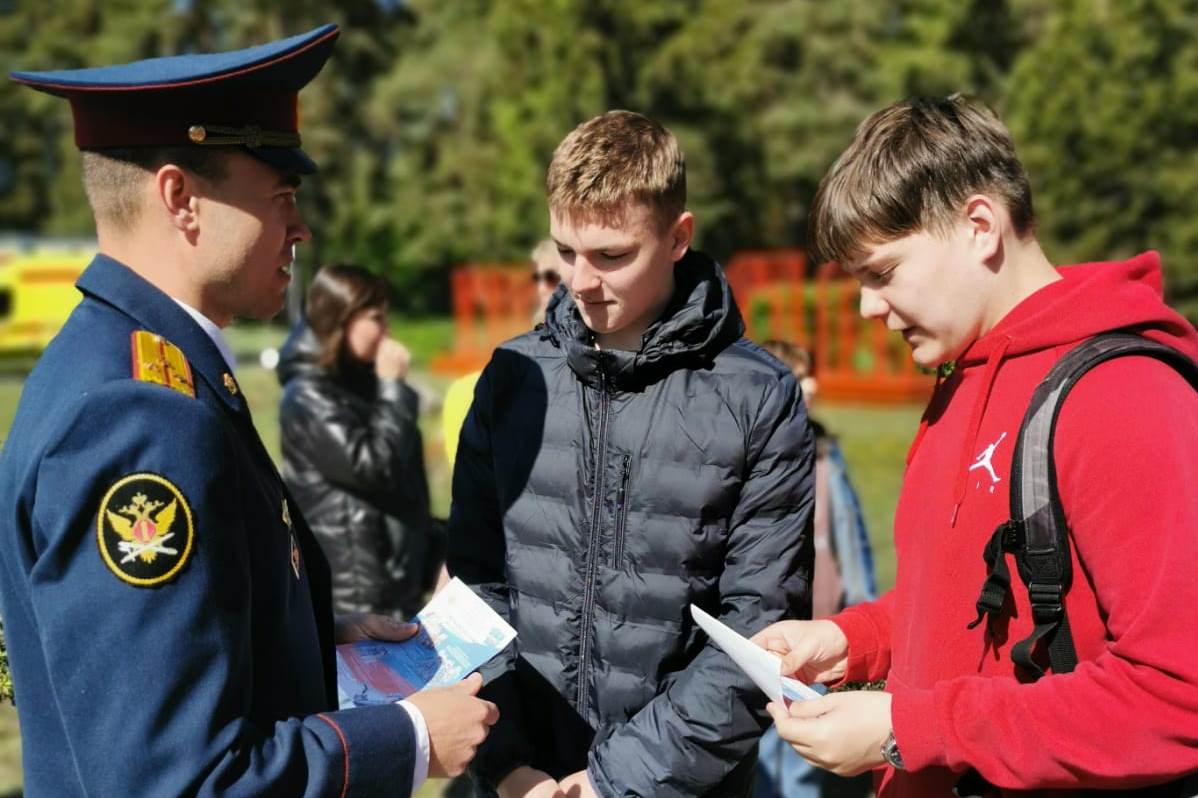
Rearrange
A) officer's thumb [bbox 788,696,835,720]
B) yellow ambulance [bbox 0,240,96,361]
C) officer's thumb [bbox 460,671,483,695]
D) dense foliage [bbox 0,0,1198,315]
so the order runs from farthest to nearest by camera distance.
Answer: yellow ambulance [bbox 0,240,96,361] → dense foliage [bbox 0,0,1198,315] → officer's thumb [bbox 460,671,483,695] → officer's thumb [bbox 788,696,835,720]

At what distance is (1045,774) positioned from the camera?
1700 millimetres

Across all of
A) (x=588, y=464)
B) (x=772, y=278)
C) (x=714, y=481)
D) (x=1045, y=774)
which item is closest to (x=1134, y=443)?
(x=1045, y=774)

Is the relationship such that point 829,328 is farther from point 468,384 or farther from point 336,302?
point 468,384

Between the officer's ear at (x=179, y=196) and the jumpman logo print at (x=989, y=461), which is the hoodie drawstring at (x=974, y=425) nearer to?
the jumpman logo print at (x=989, y=461)

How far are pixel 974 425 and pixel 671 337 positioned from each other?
0.78 meters

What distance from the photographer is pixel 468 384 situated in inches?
164

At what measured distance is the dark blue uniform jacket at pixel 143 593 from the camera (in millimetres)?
1596

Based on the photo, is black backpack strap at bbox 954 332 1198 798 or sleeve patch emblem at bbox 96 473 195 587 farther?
black backpack strap at bbox 954 332 1198 798

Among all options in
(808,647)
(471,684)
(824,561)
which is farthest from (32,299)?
(808,647)

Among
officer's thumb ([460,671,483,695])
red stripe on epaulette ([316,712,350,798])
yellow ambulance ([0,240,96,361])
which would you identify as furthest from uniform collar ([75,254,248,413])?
yellow ambulance ([0,240,96,361])

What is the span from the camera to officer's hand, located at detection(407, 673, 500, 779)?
6.36 feet

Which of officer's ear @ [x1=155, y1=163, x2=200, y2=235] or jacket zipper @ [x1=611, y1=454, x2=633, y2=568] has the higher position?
officer's ear @ [x1=155, y1=163, x2=200, y2=235]

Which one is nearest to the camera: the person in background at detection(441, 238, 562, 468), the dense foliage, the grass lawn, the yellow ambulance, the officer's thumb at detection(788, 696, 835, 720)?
the officer's thumb at detection(788, 696, 835, 720)

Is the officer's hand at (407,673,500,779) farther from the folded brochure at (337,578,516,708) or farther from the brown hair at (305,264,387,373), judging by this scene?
the brown hair at (305,264,387,373)
